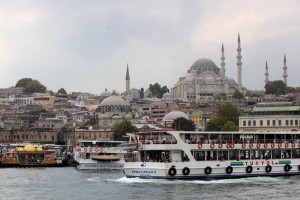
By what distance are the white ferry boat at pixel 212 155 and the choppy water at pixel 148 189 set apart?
66 centimetres

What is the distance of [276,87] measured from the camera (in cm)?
16125

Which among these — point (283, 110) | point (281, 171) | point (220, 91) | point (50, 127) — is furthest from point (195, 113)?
point (281, 171)

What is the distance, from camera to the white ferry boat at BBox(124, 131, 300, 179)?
42.7 metres

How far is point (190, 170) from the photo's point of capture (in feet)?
141

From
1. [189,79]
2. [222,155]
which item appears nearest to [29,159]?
[222,155]

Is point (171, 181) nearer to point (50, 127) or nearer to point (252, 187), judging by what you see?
point (252, 187)

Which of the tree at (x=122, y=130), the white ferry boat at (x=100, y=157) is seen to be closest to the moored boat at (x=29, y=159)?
the white ferry boat at (x=100, y=157)

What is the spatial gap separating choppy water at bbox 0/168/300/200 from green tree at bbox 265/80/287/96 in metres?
114

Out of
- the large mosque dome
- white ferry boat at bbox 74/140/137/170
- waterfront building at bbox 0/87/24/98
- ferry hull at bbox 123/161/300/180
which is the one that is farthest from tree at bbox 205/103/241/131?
waterfront building at bbox 0/87/24/98

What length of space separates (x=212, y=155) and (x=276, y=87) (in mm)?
119502

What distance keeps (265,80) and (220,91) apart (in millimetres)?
12527

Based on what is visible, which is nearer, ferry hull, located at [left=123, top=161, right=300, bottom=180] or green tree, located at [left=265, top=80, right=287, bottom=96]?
ferry hull, located at [left=123, top=161, right=300, bottom=180]

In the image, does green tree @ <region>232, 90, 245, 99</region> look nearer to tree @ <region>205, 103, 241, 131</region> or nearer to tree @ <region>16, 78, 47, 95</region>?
tree @ <region>16, 78, 47, 95</region>

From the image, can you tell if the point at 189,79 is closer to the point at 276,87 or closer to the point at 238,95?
the point at 238,95
